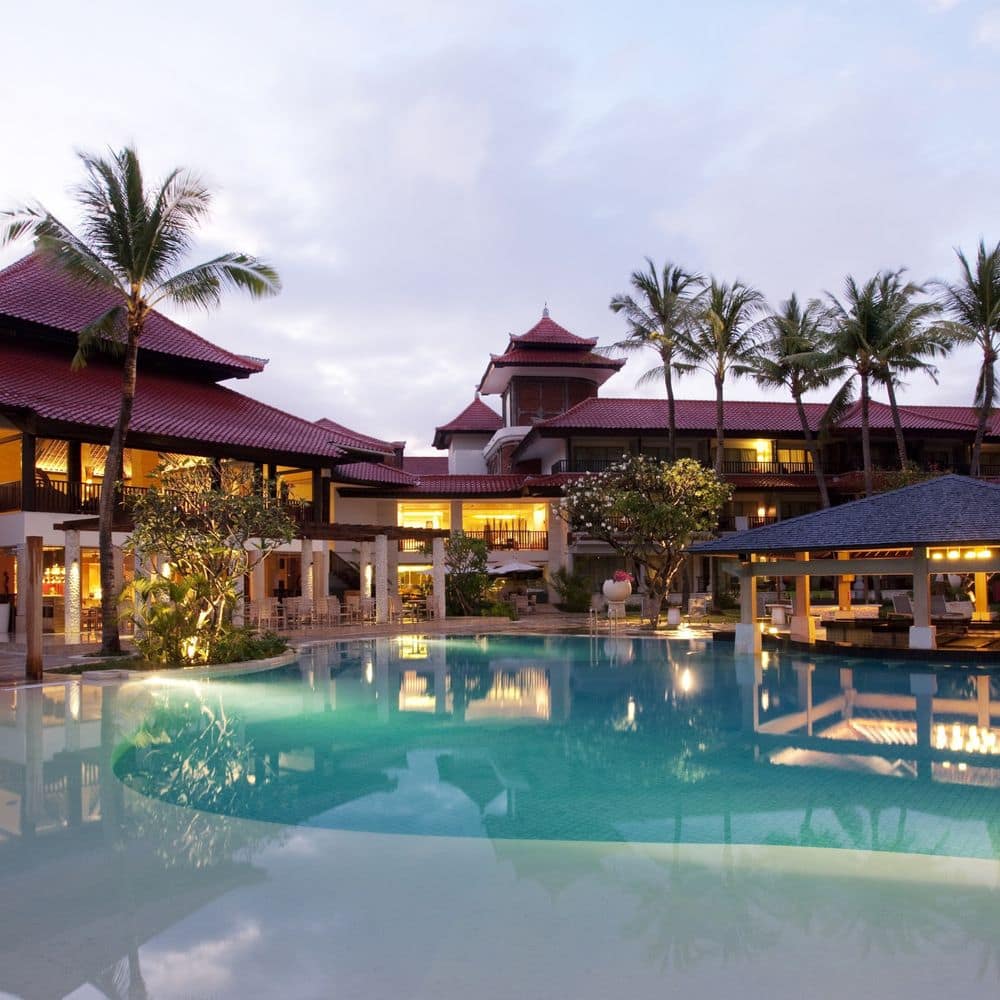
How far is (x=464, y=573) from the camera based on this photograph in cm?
2948

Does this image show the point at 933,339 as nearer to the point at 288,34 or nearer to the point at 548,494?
the point at 548,494

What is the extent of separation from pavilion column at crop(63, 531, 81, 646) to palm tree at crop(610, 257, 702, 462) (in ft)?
65.2

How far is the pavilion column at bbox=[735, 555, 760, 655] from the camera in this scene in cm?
1909

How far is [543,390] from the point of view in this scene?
42.5m

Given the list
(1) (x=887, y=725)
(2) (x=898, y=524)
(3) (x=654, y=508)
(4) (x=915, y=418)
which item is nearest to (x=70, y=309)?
(3) (x=654, y=508)

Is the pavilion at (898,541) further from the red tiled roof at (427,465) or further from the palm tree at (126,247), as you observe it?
the red tiled roof at (427,465)

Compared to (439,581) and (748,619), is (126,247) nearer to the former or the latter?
(439,581)

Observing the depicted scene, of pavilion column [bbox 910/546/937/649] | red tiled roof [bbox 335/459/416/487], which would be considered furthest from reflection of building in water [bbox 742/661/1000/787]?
red tiled roof [bbox 335/459/416/487]

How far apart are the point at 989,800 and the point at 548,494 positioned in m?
29.8

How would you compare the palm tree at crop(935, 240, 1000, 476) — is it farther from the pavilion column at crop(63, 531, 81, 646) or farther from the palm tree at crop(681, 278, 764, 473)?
the pavilion column at crop(63, 531, 81, 646)

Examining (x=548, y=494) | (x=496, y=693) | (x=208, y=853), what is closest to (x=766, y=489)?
(x=548, y=494)

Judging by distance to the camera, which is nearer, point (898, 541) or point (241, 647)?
point (898, 541)

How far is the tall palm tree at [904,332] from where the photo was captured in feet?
99.7

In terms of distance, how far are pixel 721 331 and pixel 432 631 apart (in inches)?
616
